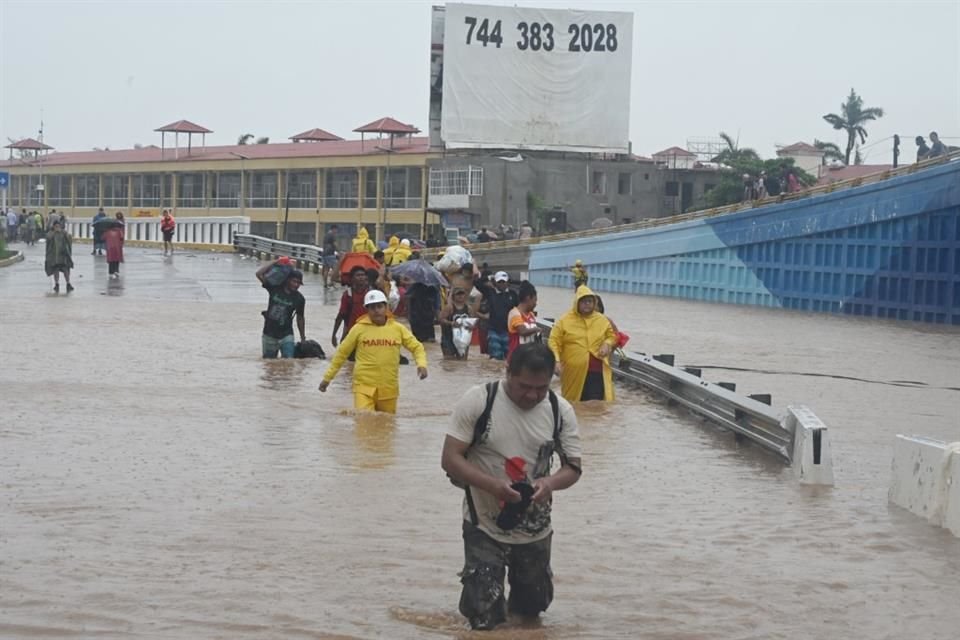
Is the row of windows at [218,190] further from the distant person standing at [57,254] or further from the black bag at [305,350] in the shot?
the black bag at [305,350]

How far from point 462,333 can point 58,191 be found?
77.9 meters

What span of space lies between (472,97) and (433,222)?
1098cm

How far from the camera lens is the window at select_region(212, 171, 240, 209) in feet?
264

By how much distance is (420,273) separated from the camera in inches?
867

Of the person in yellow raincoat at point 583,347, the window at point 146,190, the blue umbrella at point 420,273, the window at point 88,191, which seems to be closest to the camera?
the person in yellow raincoat at point 583,347

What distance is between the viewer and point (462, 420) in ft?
21.8

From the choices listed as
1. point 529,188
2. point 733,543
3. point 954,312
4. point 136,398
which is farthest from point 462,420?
point 529,188

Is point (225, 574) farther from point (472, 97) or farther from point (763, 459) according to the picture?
point (472, 97)

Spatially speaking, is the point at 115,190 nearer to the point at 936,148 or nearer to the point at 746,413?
the point at 936,148

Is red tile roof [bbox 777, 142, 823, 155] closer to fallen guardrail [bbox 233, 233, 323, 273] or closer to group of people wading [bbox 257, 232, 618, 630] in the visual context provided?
fallen guardrail [bbox 233, 233, 323, 273]

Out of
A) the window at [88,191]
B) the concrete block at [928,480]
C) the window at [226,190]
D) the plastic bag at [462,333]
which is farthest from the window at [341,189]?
the concrete block at [928,480]

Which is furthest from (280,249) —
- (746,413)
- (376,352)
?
(746,413)

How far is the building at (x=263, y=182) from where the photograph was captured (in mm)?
70312

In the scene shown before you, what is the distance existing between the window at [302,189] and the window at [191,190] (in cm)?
778
